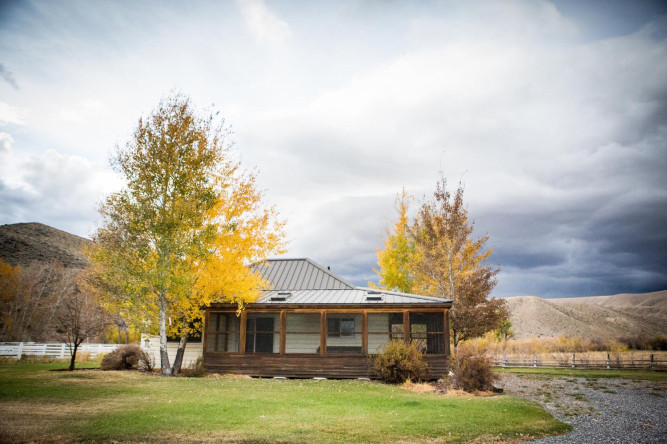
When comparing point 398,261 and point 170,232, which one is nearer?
point 170,232

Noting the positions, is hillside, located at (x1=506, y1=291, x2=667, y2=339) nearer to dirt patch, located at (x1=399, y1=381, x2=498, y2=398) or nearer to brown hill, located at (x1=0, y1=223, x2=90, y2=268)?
dirt patch, located at (x1=399, y1=381, x2=498, y2=398)

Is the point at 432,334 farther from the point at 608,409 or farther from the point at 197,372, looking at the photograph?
the point at 197,372

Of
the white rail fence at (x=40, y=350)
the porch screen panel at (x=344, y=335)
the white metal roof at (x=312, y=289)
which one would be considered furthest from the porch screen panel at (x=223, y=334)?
the white rail fence at (x=40, y=350)

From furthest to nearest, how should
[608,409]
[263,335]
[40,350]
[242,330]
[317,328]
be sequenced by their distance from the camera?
[40,350] → [263,335] → [317,328] → [242,330] → [608,409]

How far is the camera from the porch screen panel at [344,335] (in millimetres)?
21953

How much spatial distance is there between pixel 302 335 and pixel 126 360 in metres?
8.78

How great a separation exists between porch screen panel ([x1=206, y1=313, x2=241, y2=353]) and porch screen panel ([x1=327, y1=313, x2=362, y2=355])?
16.9ft

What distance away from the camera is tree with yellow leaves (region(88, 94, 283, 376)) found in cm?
1733

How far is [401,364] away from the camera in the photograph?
16.8 m

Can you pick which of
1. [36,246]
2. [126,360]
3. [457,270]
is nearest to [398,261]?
[457,270]

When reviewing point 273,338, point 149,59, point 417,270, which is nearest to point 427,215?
point 417,270

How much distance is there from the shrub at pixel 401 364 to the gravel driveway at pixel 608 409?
12.1 feet

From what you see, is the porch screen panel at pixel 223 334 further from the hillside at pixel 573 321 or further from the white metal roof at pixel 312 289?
the hillside at pixel 573 321

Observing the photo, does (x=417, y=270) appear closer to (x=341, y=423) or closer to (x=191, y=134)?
(x=191, y=134)
